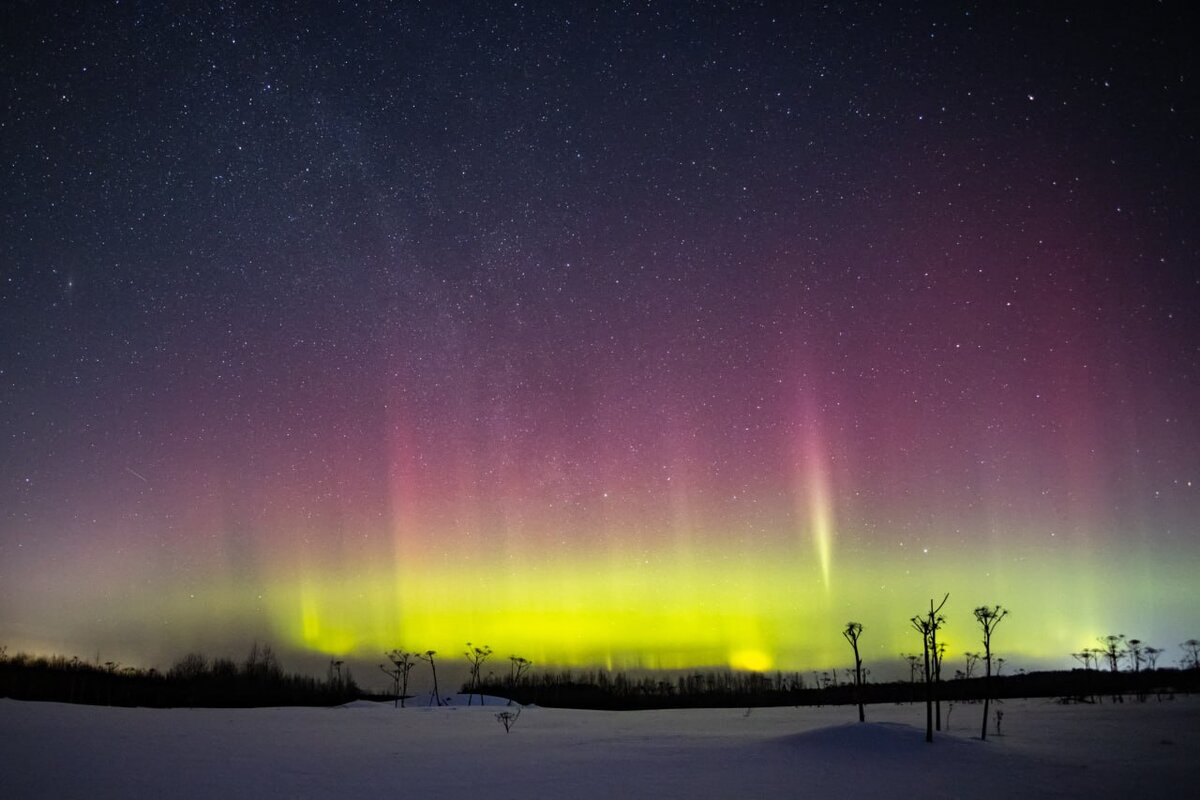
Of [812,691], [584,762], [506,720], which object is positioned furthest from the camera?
[812,691]

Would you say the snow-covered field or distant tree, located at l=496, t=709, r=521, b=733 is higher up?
the snow-covered field

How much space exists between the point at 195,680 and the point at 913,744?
91110 millimetres

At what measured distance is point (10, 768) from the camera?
15.1m

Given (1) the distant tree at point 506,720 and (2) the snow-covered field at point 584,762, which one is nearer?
(2) the snow-covered field at point 584,762

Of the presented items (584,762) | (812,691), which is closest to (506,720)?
(584,762)

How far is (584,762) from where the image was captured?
→ 18.5m

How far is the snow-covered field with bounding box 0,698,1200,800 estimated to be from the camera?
46.7ft

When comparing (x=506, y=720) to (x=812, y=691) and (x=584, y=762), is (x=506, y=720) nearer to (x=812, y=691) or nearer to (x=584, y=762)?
(x=584, y=762)

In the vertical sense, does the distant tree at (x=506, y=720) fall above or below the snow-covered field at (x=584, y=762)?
below

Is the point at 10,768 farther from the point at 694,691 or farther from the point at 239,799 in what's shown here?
the point at 694,691

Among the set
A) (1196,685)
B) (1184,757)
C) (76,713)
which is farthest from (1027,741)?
(1196,685)

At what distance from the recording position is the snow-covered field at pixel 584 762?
46.7 ft

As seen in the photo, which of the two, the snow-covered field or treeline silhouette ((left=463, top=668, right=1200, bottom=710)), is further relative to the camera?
treeline silhouette ((left=463, top=668, right=1200, bottom=710))

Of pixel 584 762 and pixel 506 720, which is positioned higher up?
pixel 584 762
